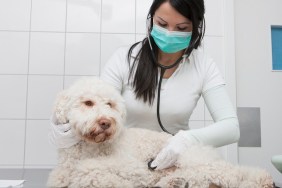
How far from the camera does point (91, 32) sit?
1.93 meters

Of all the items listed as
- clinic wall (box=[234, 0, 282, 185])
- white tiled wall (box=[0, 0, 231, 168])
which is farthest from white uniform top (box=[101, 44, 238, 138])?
clinic wall (box=[234, 0, 282, 185])

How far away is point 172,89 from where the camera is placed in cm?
119

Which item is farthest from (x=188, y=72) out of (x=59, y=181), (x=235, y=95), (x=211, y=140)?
(x=235, y=95)

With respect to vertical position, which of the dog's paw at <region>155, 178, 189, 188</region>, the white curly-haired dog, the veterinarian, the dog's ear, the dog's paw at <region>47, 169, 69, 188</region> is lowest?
the dog's paw at <region>47, 169, 69, 188</region>

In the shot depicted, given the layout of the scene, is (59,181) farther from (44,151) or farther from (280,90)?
(280,90)

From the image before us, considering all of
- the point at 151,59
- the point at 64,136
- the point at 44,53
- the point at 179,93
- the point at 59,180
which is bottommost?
the point at 59,180

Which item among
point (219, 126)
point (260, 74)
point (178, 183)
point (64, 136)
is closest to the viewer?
point (178, 183)

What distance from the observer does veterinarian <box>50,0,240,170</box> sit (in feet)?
3.74

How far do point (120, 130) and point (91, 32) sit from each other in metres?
1.20

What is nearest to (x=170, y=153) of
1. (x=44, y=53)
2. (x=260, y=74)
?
(x=44, y=53)

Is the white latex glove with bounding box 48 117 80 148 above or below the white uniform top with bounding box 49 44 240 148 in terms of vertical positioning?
below

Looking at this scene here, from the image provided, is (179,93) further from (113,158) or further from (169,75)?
(113,158)

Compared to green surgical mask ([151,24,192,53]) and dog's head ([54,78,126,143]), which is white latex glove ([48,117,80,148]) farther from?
green surgical mask ([151,24,192,53])

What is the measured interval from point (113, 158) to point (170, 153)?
0.18 m
